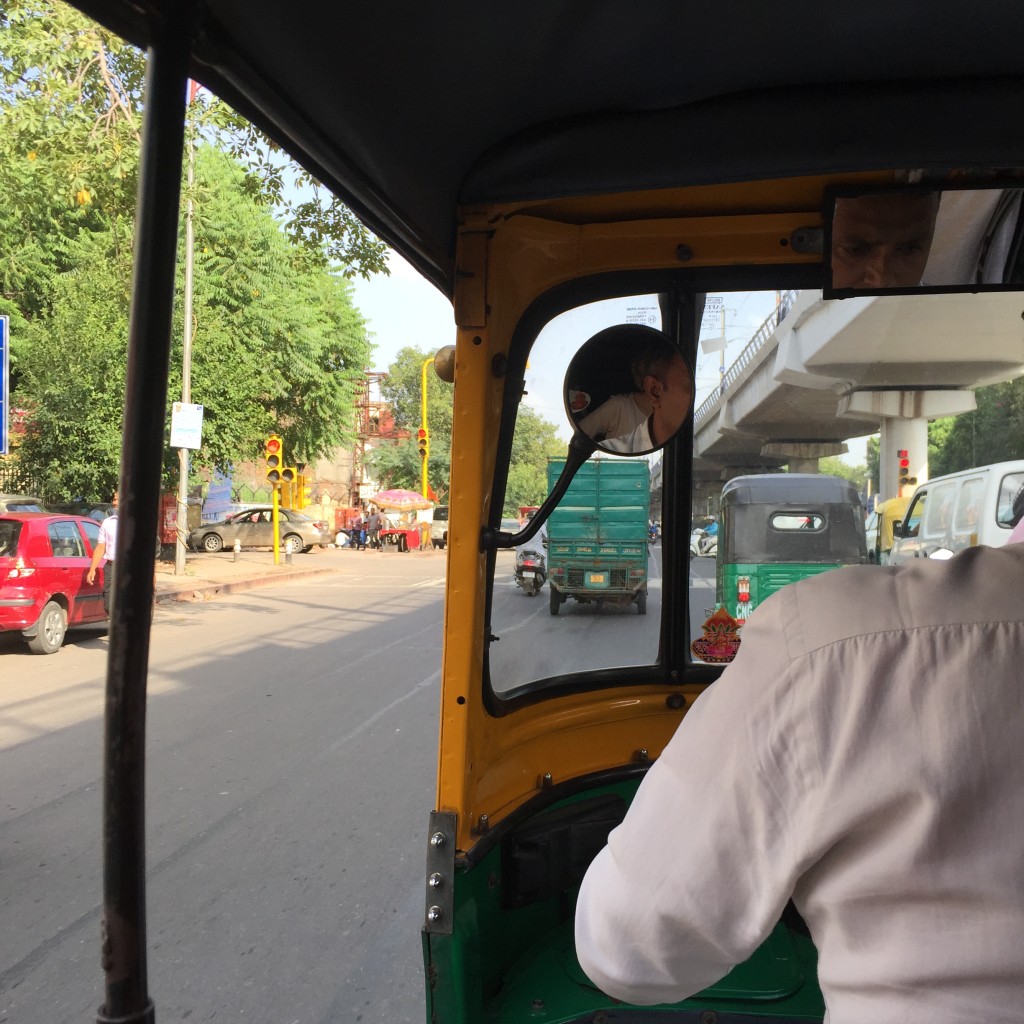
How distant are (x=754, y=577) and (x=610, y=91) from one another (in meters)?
1.39

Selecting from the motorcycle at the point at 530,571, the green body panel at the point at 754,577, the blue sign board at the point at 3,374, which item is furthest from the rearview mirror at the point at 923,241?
the blue sign board at the point at 3,374

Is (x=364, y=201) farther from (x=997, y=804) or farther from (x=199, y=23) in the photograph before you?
(x=997, y=804)

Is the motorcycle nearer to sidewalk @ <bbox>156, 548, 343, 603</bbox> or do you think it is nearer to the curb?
the curb

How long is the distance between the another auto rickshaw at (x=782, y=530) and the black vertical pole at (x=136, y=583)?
185cm

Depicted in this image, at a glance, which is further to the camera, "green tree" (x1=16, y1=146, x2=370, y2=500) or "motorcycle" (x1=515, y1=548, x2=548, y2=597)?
"green tree" (x1=16, y1=146, x2=370, y2=500)

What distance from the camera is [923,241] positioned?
77.5 inches

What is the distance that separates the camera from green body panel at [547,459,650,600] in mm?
2441

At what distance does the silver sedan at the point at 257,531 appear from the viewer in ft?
99.6

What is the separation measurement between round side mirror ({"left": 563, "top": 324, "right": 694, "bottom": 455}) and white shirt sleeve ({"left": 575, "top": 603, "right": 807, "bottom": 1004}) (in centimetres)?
99

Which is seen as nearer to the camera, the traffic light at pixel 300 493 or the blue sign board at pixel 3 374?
the blue sign board at pixel 3 374

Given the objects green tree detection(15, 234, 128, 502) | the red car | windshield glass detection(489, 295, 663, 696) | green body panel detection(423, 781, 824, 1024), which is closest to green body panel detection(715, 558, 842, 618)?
windshield glass detection(489, 295, 663, 696)

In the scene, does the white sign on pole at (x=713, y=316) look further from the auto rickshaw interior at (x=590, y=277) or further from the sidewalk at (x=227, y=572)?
the sidewalk at (x=227, y=572)

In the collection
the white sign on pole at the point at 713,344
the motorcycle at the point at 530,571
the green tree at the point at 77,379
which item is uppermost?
the green tree at the point at 77,379

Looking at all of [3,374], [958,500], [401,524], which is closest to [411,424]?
[401,524]
